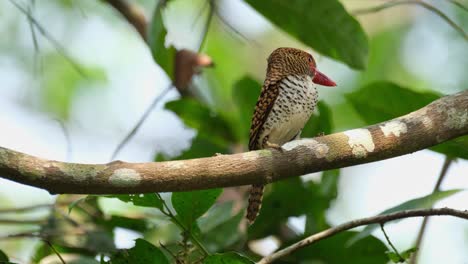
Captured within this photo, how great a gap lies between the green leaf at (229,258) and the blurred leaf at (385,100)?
4.06 feet

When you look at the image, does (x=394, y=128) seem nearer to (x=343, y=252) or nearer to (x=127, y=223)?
(x=343, y=252)

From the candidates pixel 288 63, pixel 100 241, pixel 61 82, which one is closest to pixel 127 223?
pixel 100 241

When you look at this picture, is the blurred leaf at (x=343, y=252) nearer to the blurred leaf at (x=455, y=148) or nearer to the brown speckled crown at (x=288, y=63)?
the blurred leaf at (x=455, y=148)

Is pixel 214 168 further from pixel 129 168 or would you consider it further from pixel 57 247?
pixel 57 247

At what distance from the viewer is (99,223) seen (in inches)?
146

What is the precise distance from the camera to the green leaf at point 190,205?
2.96 metres

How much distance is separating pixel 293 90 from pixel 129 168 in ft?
4.77

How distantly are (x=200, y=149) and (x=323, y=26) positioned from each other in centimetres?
88

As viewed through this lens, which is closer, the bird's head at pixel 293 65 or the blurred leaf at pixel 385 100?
the blurred leaf at pixel 385 100

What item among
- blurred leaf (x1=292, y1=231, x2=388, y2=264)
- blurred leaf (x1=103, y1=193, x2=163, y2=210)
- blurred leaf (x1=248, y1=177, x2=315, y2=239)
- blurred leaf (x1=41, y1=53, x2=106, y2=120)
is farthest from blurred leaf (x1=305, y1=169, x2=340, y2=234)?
blurred leaf (x1=41, y1=53, x2=106, y2=120)

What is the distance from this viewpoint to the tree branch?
2.38 m

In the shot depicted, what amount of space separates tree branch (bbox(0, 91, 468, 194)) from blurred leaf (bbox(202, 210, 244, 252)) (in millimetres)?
901

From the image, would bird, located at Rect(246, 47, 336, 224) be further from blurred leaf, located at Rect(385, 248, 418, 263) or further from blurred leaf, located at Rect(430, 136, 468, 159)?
blurred leaf, located at Rect(385, 248, 418, 263)

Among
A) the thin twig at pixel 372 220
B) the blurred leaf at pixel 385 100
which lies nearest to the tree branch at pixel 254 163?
the thin twig at pixel 372 220
